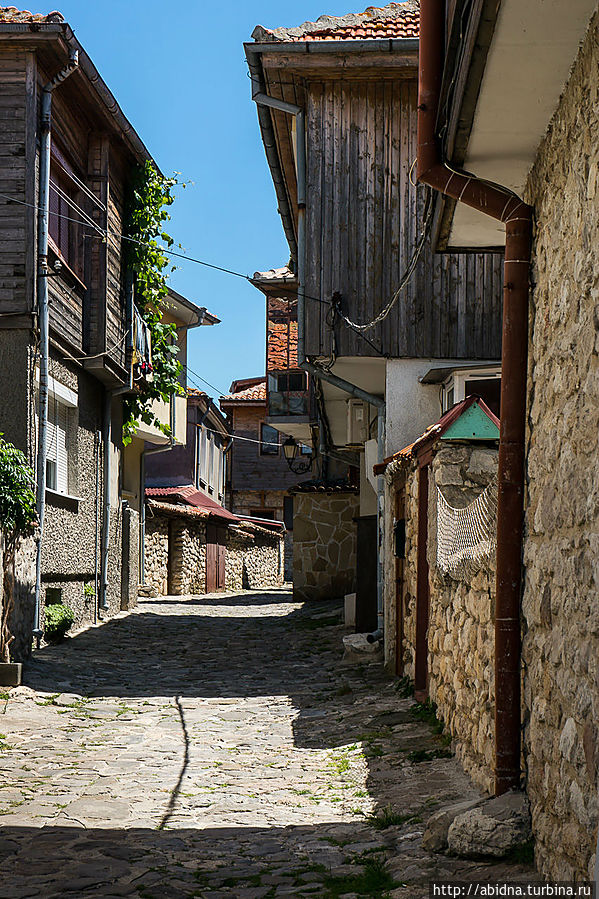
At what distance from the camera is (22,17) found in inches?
545

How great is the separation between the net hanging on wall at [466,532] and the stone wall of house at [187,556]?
19.6 meters

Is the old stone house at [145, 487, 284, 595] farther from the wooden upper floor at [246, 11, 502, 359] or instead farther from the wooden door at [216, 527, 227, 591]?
the wooden upper floor at [246, 11, 502, 359]

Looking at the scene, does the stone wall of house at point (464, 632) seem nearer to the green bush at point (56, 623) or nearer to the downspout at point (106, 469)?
the green bush at point (56, 623)

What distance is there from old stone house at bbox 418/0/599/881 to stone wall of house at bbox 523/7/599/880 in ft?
0.03

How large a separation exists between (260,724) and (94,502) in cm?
882

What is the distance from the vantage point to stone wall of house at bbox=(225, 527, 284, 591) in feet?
107

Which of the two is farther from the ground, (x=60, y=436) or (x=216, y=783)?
(x=60, y=436)

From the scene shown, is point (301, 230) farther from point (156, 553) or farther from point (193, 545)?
point (193, 545)

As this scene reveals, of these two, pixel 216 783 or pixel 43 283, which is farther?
pixel 43 283

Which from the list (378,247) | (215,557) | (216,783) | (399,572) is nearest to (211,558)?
(215,557)

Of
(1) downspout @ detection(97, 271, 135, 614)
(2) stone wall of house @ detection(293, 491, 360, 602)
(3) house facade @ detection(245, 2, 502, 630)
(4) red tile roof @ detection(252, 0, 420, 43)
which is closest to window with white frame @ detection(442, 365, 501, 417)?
(3) house facade @ detection(245, 2, 502, 630)

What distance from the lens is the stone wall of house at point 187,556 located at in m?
26.7

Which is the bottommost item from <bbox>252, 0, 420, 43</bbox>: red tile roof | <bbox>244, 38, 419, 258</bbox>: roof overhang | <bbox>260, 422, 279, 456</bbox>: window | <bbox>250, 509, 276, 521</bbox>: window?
<bbox>250, 509, 276, 521</bbox>: window

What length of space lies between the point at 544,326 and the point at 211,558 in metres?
25.3
